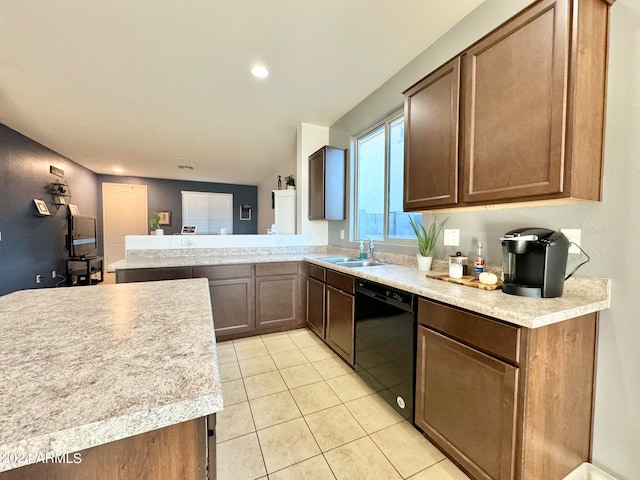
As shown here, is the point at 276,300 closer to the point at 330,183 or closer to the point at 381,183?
the point at 330,183

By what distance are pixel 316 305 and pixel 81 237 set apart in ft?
17.4

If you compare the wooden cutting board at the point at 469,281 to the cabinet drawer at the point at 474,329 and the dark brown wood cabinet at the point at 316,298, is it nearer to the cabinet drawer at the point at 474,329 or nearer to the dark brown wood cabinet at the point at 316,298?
the cabinet drawer at the point at 474,329

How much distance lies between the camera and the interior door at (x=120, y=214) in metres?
6.82

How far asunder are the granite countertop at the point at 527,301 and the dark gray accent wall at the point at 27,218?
5.36m

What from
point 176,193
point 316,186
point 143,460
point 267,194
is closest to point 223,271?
point 316,186

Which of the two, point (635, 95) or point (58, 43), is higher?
point (58, 43)

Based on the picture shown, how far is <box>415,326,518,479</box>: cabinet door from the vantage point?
1087 mm

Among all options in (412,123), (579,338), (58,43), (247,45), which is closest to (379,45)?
(412,123)

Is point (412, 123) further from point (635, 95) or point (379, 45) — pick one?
point (635, 95)

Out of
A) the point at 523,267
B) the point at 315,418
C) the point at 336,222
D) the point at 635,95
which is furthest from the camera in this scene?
the point at 336,222

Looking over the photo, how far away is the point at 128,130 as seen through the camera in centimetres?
386

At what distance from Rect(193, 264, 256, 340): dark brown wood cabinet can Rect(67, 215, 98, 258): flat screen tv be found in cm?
411

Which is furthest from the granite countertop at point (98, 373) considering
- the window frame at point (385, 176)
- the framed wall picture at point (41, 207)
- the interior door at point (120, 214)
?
the interior door at point (120, 214)

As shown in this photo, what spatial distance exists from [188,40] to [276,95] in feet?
3.21
